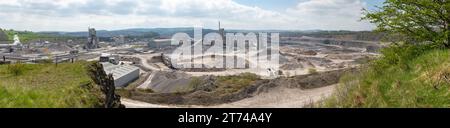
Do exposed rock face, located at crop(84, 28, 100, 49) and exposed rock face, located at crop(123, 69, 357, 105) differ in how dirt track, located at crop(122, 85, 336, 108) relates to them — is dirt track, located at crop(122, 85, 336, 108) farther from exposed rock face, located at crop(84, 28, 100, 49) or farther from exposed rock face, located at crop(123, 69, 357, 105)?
exposed rock face, located at crop(84, 28, 100, 49)

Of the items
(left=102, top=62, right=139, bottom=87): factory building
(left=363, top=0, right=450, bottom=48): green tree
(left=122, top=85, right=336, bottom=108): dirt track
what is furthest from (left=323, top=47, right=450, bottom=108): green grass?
(left=102, top=62, right=139, bottom=87): factory building

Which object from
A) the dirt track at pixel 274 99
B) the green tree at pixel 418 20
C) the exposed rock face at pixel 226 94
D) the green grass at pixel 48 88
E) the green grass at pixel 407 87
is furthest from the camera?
the exposed rock face at pixel 226 94

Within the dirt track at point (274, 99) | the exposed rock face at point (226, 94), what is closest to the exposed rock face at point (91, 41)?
the exposed rock face at point (226, 94)

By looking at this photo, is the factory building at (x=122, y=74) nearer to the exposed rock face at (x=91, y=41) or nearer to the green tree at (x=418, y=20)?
the green tree at (x=418, y=20)
